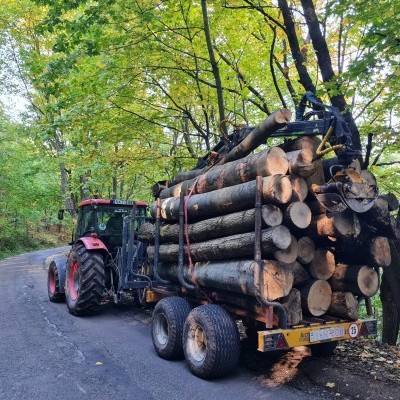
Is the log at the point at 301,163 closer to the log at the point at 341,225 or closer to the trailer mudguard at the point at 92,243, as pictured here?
the log at the point at 341,225

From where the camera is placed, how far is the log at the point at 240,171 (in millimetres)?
4648

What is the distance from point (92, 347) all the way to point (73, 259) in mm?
2960

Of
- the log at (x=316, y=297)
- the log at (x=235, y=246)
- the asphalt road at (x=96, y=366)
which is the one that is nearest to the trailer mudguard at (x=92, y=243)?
the asphalt road at (x=96, y=366)

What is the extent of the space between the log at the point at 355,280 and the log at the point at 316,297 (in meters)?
0.15

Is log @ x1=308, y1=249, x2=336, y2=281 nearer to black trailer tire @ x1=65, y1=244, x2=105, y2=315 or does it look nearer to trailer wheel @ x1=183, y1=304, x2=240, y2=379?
trailer wheel @ x1=183, y1=304, x2=240, y2=379

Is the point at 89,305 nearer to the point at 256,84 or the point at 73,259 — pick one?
the point at 73,259

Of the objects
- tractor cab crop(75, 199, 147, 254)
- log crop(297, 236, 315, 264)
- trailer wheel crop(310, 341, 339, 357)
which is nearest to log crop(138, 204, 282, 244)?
log crop(297, 236, 315, 264)

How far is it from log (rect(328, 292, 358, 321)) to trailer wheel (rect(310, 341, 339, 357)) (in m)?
0.83

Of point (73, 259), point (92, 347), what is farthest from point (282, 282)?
point (73, 259)

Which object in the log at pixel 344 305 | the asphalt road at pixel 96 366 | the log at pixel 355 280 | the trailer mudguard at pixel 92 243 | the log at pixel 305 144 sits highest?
the log at pixel 305 144

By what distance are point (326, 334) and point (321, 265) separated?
803 mm

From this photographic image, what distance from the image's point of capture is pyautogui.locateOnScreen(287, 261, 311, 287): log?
186 inches

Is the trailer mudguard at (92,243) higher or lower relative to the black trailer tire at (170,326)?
higher

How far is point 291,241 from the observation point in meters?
4.62
